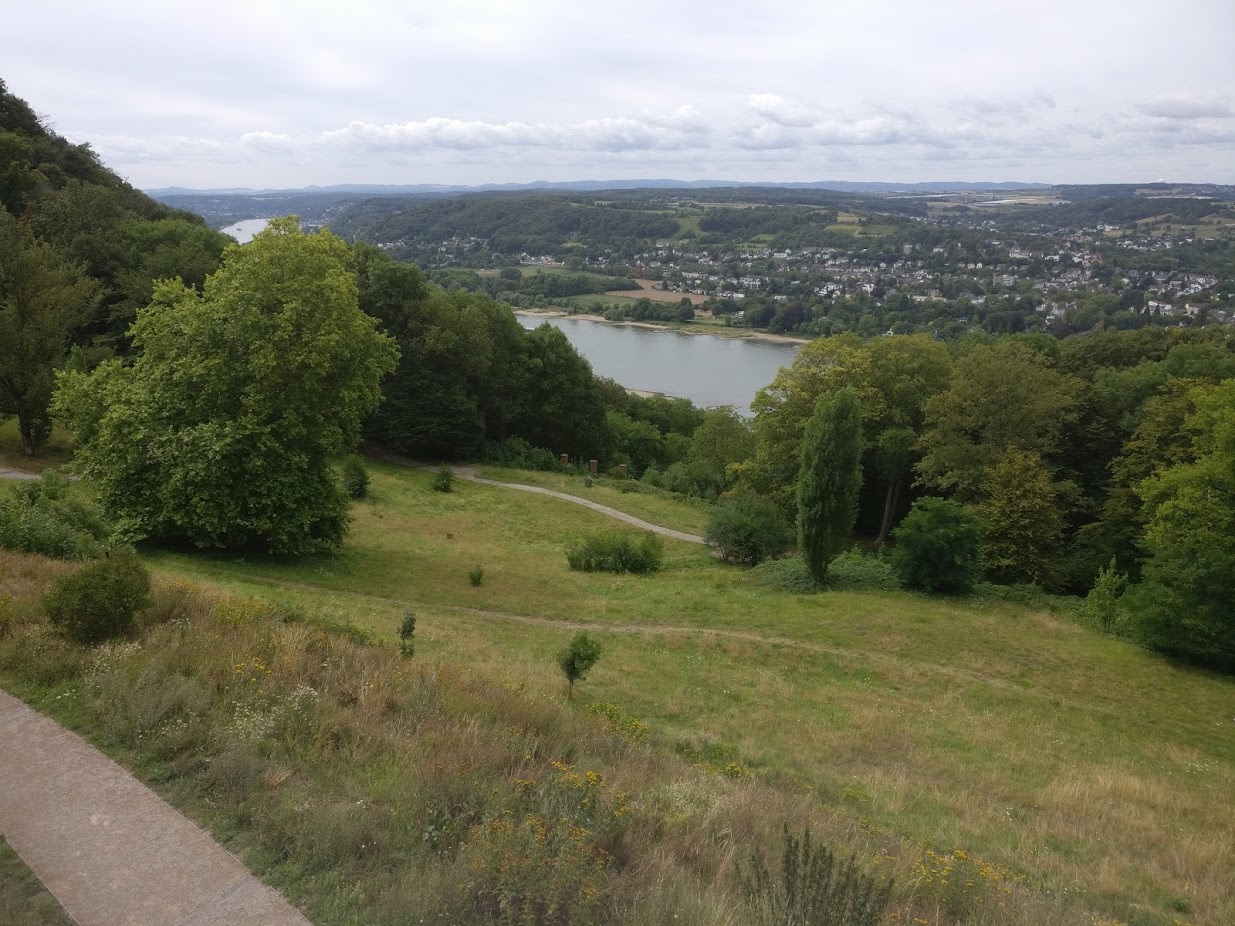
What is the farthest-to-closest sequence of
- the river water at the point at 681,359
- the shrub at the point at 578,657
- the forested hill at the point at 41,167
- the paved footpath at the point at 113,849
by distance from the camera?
1. the river water at the point at 681,359
2. the forested hill at the point at 41,167
3. the shrub at the point at 578,657
4. the paved footpath at the point at 113,849

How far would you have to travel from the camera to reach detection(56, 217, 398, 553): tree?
17984 millimetres

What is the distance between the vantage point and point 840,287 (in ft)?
402

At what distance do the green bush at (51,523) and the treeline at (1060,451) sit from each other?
16495mm

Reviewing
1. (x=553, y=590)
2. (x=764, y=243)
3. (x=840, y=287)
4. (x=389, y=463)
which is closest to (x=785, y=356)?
(x=840, y=287)

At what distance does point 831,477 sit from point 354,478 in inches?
594

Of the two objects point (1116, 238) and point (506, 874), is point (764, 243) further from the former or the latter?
point (506, 874)

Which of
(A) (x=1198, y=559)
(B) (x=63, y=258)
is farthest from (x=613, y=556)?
(B) (x=63, y=258)

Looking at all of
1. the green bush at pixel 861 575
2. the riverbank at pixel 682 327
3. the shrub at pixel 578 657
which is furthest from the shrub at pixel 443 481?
the riverbank at pixel 682 327

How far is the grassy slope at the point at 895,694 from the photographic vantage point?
29.2 ft

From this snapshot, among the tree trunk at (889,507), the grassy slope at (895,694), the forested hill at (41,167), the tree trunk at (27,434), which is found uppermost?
the forested hill at (41,167)

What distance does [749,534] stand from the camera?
24.5 metres

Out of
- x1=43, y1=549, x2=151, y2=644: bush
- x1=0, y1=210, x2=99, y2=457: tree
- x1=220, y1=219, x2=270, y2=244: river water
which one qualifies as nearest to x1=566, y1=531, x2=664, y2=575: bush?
x1=43, y1=549, x2=151, y2=644: bush

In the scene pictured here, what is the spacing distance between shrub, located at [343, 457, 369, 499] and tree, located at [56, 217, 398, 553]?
23.0ft

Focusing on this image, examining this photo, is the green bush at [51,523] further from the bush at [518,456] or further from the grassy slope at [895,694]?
the bush at [518,456]
